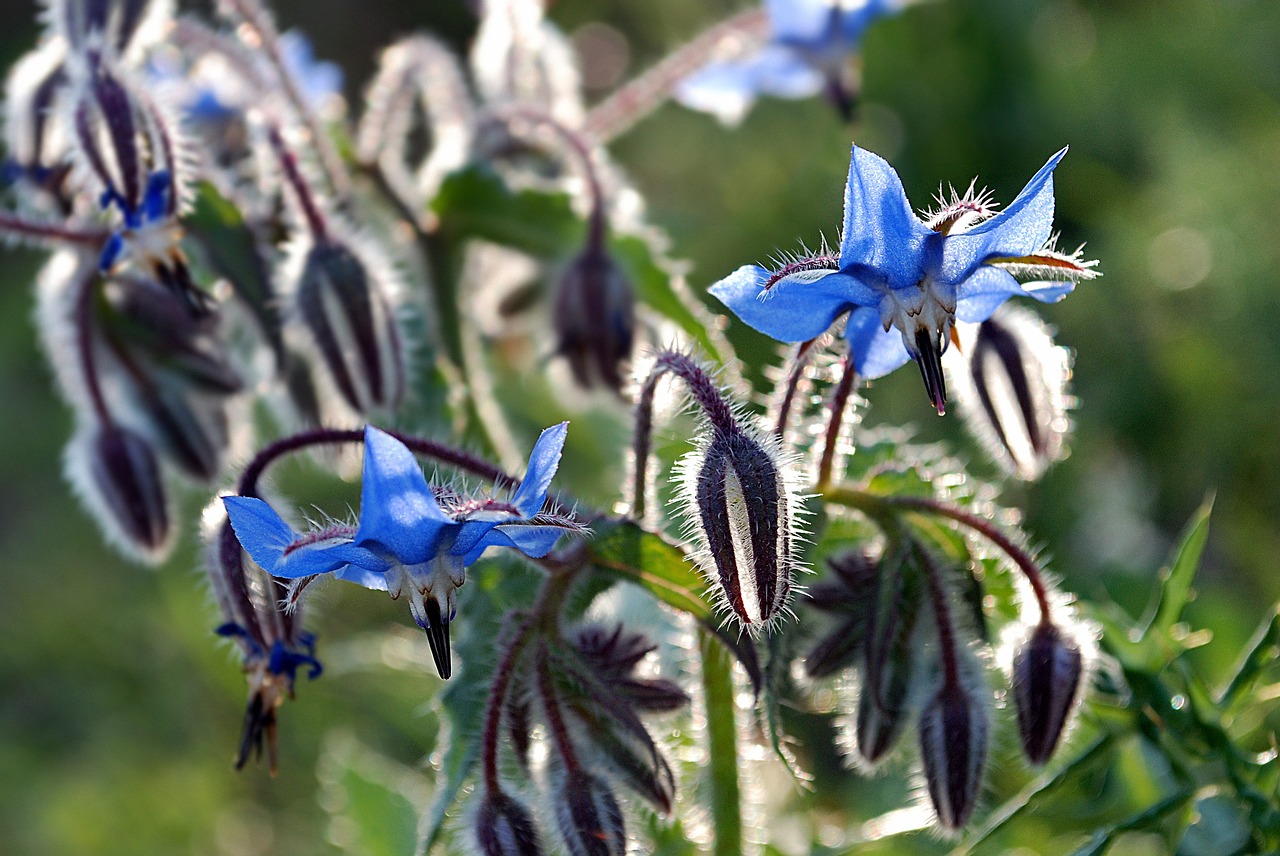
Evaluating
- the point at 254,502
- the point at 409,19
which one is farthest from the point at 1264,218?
the point at 409,19

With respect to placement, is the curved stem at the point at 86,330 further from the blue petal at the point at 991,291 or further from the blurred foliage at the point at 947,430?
the blue petal at the point at 991,291

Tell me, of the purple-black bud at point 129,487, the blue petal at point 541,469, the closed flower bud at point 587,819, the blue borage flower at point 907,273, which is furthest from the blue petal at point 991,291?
the purple-black bud at point 129,487

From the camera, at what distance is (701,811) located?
95cm

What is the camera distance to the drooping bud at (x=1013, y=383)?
0.92m

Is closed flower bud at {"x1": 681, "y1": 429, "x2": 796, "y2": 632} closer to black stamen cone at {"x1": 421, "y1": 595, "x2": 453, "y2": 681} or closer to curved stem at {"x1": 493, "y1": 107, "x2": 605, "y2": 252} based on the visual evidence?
black stamen cone at {"x1": 421, "y1": 595, "x2": 453, "y2": 681}

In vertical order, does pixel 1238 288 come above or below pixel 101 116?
below

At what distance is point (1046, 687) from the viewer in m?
0.84

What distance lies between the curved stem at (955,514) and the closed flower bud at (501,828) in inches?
10.6

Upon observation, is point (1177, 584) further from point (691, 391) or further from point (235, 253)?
point (235, 253)

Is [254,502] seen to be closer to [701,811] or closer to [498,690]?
[498,690]

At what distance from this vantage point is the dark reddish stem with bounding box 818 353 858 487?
0.82 meters

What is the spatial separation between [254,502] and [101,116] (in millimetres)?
A: 466

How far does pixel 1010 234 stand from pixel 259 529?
1.33ft

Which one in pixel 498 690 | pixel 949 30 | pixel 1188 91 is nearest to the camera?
pixel 498 690
